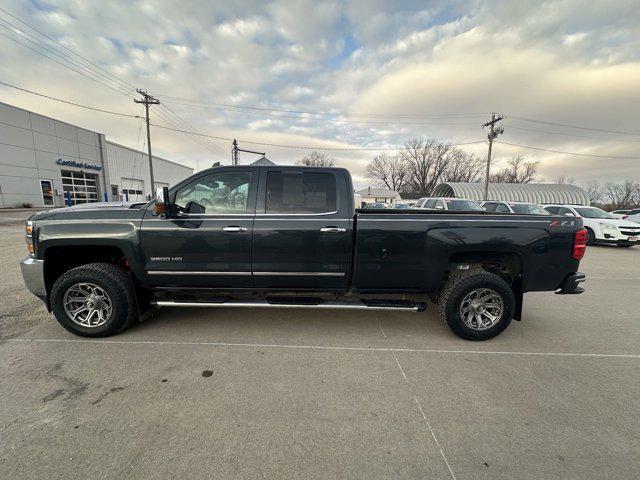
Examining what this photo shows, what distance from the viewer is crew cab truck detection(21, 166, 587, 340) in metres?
3.39

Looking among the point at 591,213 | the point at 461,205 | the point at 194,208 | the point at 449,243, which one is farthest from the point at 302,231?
the point at 591,213

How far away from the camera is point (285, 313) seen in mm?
4246

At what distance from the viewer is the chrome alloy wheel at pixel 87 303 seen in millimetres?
3434

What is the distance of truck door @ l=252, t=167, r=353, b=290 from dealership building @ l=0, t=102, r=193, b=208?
70.2ft

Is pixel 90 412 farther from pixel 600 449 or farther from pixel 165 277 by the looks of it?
pixel 600 449

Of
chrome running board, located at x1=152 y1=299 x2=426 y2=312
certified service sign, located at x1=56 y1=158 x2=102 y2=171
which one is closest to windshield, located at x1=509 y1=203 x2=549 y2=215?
chrome running board, located at x1=152 y1=299 x2=426 y2=312

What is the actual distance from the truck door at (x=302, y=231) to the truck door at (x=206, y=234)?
0.16 metres

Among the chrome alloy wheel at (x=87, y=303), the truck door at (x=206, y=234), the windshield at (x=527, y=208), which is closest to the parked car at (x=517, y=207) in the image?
the windshield at (x=527, y=208)

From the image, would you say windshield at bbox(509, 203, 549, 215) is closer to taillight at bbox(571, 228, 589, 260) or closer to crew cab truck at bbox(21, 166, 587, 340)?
taillight at bbox(571, 228, 589, 260)

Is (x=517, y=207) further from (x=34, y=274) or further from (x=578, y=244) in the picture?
(x=34, y=274)

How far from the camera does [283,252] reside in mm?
3424

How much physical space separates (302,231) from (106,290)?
236cm

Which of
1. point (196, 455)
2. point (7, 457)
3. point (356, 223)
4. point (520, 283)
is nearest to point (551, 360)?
point (520, 283)

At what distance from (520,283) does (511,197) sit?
37875mm
